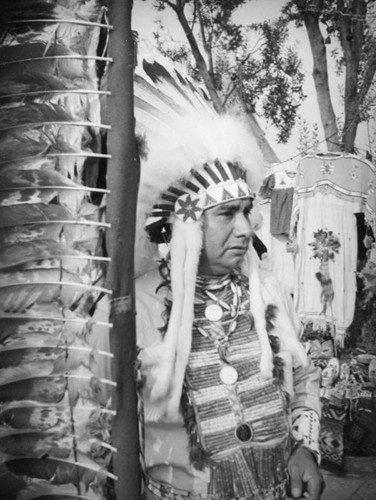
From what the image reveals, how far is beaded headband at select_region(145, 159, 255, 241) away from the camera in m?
1.92

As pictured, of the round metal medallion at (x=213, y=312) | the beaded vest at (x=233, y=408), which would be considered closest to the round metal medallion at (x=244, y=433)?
the beaded vest at (x=233, y=408)

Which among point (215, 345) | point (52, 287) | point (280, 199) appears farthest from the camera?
point (280, 199)

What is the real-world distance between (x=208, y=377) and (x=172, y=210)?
2.35 ft

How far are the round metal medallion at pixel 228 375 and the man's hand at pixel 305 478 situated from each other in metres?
0.41

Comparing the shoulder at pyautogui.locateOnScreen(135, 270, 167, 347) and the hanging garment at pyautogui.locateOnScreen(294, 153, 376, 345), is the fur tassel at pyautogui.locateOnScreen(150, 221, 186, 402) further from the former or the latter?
the hanging garment at pyautogui.locateOnScreen(294, 153, 376, 345)

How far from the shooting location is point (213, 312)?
1879 millimetres

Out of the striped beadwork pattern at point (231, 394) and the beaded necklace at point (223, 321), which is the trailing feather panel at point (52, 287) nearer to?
the striped beadwork pattern at point (231, 394)

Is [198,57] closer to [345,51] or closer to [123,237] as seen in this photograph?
[345,51]

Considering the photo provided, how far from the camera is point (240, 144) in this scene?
2.01 m

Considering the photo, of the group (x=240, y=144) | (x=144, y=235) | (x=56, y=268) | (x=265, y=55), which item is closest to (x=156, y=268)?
(x=144, y=235)

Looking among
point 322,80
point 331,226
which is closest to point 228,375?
point 331,226

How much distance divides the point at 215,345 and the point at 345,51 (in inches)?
165

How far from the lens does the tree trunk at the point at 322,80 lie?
15.9 feet

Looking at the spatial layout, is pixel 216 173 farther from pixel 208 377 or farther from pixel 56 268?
pixel 56 268
